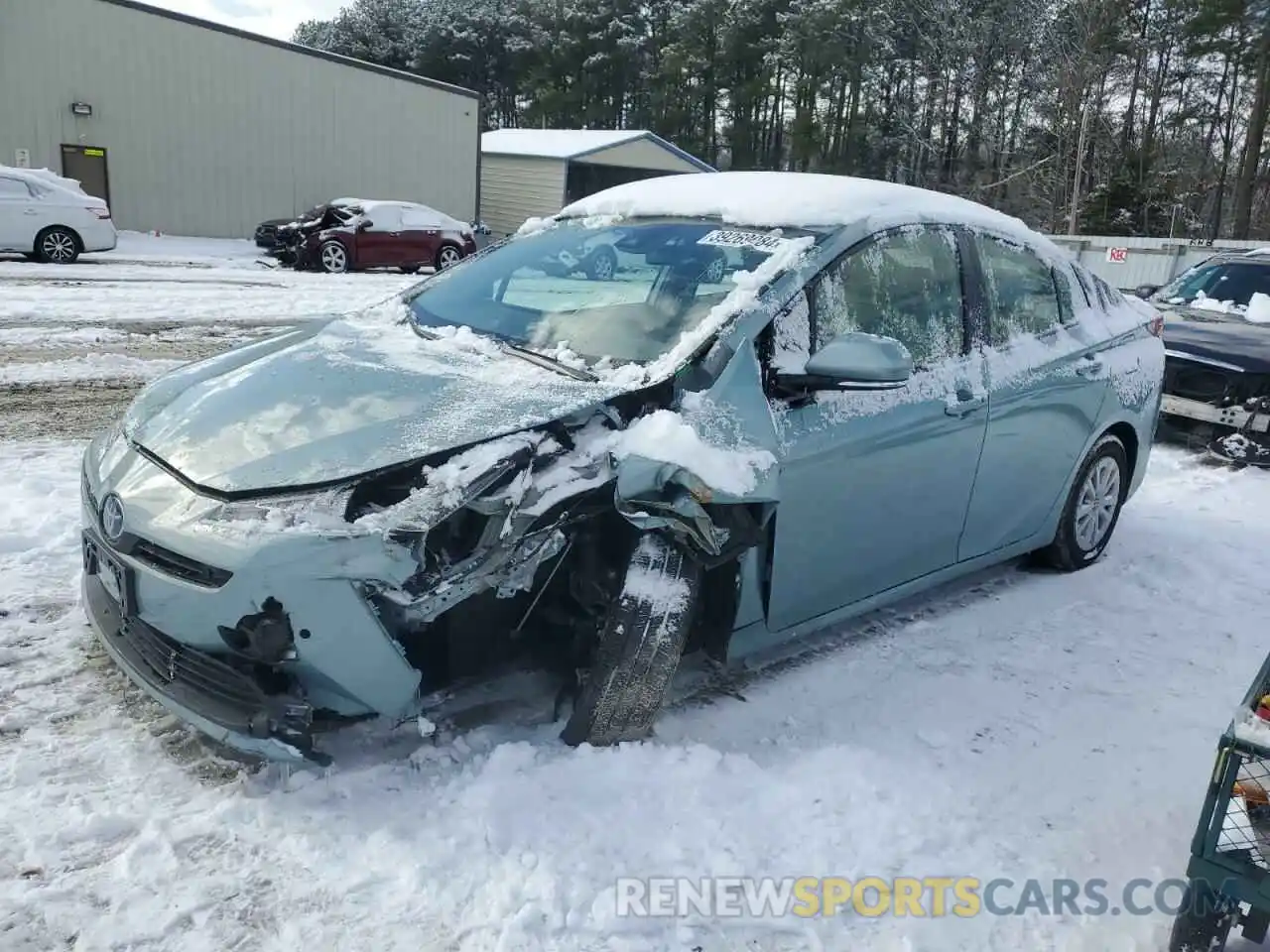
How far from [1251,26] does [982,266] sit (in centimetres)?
3959

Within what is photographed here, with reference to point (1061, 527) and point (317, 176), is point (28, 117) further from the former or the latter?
point (1061, 527)

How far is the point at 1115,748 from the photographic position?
3.30m

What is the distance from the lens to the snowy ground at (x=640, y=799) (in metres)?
2.32

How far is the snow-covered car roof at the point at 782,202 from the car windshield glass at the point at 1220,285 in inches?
208

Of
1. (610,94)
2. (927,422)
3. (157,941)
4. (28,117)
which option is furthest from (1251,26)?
(157,941)

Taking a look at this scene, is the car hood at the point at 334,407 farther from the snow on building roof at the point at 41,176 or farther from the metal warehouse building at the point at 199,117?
the metal warehouse building at the point at 199,117

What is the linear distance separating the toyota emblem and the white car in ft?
49.4

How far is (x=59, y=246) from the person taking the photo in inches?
616

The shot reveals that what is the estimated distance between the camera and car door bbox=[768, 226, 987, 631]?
10.6ft

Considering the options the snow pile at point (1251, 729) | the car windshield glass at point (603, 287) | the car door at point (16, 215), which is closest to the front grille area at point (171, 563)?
the car windshield glass at point (603, 287)

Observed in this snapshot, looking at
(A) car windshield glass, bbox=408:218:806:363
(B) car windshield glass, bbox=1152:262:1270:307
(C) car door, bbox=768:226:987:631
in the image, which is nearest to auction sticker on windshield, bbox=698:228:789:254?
(A) car windshield glass, bbox=408:218:806:363

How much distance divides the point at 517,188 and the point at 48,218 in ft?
70.0

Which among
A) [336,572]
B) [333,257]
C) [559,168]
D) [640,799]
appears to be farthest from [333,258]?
[640,799]

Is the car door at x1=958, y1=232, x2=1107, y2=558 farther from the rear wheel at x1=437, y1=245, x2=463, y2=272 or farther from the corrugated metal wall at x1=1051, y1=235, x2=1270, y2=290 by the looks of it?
the rear wheel at x1=437, y1=245, x2=463, y2=272
